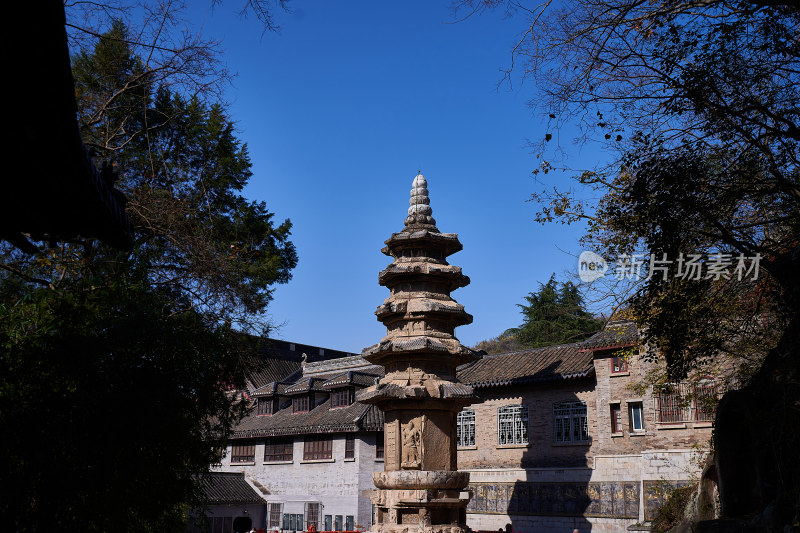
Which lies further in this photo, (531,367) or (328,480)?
(328,480)

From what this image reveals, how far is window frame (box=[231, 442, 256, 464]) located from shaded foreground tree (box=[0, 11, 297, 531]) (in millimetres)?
21021

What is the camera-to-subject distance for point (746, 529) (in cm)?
1060

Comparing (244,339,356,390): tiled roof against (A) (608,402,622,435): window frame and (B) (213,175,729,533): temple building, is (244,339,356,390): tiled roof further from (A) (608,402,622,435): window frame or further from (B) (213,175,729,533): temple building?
(A) (608,402,622,435): window frame

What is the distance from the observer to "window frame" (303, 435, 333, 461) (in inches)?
1248

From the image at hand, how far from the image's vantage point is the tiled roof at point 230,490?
3164 centimetres

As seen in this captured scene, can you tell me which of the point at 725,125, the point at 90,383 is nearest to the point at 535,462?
the point at 725,125

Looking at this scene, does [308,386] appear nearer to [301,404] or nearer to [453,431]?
[301,404]

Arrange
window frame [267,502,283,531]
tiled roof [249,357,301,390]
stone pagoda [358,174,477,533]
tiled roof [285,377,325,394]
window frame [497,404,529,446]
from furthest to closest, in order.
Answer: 1. tiled roof [249,357,301,390]
2. tiled roof [285,377,325,394]
3. window frame [267,502,283,531]
4. window frame [497,404,529,446]
5. stone pagoda [358,174,477,533]

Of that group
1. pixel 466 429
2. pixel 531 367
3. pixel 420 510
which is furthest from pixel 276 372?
pixel 420 510

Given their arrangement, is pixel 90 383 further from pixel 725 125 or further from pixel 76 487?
pixel 725 125

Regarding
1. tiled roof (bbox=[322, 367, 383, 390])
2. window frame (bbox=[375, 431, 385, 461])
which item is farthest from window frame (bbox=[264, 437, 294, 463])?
window frame (bbox=[375, 431, 385, 461])

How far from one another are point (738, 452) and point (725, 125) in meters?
6.13

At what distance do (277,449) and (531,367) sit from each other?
14.0m

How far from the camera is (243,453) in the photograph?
36188 millimetres
